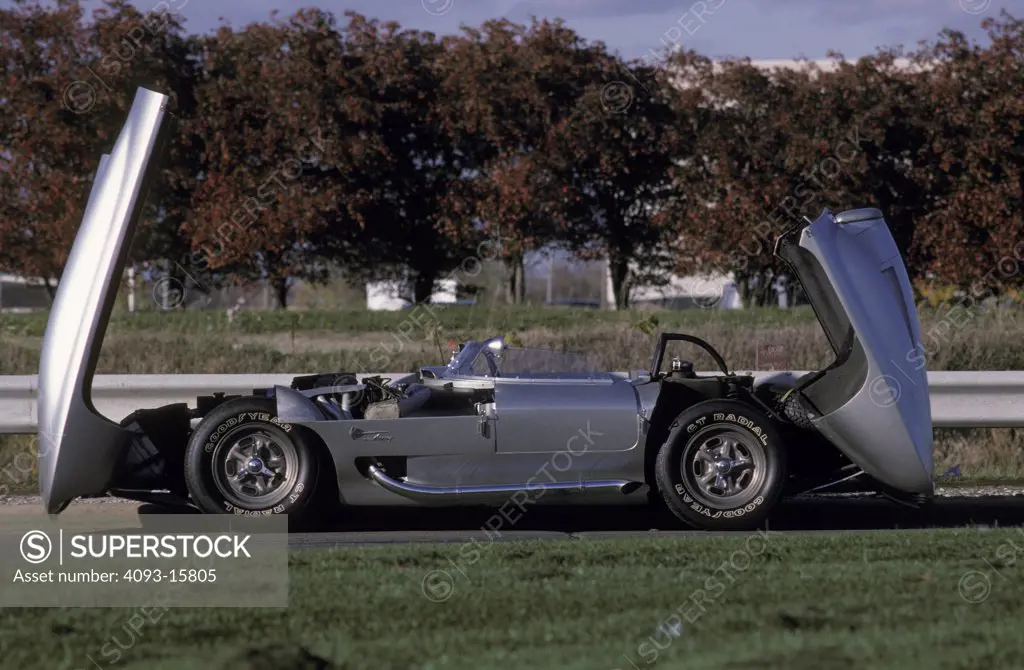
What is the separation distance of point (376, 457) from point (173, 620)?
2.51m

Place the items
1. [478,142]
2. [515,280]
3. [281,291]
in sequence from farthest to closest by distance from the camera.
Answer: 1. [281,291]
2. [515,280]
3. [478,142]

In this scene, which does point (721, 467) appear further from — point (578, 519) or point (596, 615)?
point (596, 615)

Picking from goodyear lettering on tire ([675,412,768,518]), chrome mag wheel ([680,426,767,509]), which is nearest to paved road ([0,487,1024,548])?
goodyear lettering on tire ([675,412,768,518])

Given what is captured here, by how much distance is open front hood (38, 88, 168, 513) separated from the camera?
699 cm

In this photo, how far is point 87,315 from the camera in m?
6.99

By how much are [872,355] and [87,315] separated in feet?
14.2

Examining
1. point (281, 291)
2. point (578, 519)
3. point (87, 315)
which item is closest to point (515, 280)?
point (281, 291)

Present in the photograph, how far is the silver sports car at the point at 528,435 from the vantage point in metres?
7.18

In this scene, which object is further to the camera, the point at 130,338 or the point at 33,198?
the point at 33,198

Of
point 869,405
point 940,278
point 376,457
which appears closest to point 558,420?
point 376,457

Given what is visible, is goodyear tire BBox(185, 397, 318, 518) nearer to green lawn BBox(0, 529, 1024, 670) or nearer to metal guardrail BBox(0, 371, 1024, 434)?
green lawn BBox(0, 529, 1024, 670)

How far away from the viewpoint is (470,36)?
16.8 m

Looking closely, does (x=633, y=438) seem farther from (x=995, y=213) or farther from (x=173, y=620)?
(x=995, y=213)

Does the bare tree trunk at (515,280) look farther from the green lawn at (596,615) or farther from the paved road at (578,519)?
the green lawn at (596,615)
